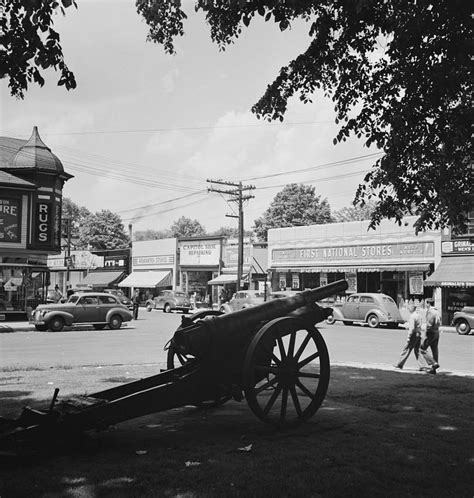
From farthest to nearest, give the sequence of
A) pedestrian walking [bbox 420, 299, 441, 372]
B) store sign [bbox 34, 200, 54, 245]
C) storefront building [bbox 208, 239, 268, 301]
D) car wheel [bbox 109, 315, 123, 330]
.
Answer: storefront building [bbox 208, 239, 268, 301] < store sign [bbox 34, 200, 54, 245] < car wheel [bbox 109, 315, 123, 330] < pedestrian walking [bbox 420, 299, 441, 372]

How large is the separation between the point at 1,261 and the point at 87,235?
61428 mm

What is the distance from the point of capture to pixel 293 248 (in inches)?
1619

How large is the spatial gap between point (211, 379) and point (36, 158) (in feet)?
90.8

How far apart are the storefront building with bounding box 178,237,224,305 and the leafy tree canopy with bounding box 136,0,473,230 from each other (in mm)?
39045

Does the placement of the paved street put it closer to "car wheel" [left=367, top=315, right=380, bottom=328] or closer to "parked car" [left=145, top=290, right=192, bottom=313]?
"car wheel" [left=367, top=315, right=380, bottom=328]

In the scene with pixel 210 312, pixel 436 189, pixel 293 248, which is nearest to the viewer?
pixel 210 312

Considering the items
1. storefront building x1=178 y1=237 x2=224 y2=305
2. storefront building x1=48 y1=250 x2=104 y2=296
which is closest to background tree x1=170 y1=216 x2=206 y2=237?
storefront building x1=48 y1=250 x2=104 y2=296

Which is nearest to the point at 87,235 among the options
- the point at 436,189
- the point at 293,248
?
the point at 293,248

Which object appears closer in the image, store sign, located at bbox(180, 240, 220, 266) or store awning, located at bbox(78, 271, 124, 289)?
store sign, located at bbox(180, 240, 220, 266)

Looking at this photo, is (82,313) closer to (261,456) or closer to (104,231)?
(261,456)

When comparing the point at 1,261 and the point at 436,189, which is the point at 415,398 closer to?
the point at 436,189

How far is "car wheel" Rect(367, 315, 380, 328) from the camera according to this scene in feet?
92.4

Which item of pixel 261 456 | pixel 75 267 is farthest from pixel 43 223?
pixel 75 267

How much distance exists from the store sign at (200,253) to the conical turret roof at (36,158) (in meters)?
19.8
